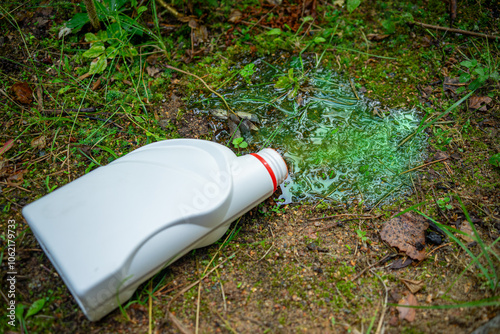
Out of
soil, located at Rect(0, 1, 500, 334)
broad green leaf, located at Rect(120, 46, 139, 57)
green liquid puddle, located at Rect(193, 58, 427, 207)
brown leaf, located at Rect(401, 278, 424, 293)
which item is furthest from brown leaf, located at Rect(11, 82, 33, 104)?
brown leaf, located at Rect(401, 278, 424, 293)

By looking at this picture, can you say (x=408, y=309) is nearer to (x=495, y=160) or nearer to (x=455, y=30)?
(x=495, y=160)

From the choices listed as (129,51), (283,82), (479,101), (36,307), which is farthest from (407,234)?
(129,51)

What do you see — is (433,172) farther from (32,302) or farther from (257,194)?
(32,302)

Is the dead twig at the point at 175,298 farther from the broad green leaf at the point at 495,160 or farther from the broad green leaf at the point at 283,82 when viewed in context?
the broad green leaf at the point at 495,160

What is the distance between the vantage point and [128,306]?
120 centimetres

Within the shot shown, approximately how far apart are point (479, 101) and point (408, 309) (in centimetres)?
114

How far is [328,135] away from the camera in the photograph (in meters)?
1.66

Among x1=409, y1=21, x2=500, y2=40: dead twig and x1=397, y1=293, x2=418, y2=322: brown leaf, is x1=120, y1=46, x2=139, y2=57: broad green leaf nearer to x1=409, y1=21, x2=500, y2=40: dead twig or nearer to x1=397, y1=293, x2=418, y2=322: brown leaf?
x1=409, y1=21, x2=500, y2=40: dead twig

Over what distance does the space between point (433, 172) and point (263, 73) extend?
999mm

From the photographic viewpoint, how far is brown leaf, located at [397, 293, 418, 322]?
1.18 m

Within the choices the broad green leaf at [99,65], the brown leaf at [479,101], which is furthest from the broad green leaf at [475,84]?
the broad green leaf at [99,65]

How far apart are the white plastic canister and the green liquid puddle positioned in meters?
0.36

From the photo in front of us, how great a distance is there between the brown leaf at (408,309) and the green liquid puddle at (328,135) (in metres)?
0.42

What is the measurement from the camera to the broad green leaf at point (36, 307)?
3.79 feet
